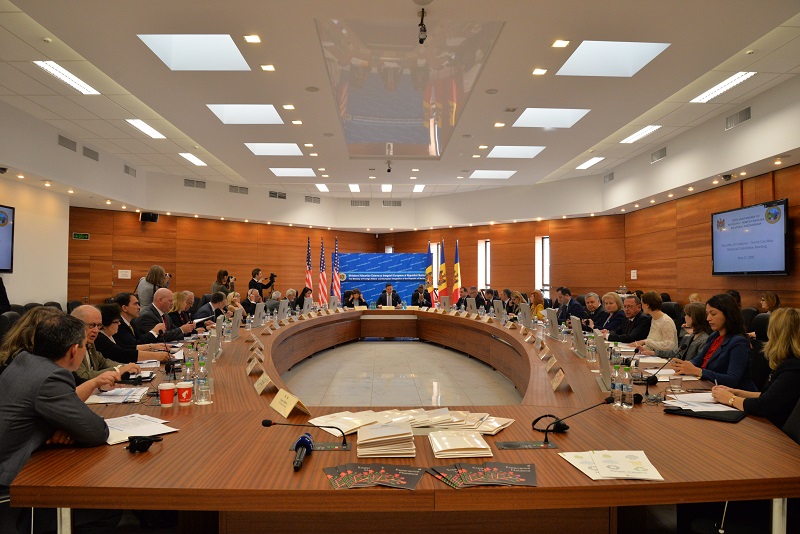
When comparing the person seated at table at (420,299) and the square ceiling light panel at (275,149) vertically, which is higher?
the square ceiling light panel at (275,149)

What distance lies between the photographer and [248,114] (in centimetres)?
711

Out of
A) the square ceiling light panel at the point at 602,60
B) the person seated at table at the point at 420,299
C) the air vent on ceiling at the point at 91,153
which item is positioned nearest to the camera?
the square ceiling light panel at the point at 602,60

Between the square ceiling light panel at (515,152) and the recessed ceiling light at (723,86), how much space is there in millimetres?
2602

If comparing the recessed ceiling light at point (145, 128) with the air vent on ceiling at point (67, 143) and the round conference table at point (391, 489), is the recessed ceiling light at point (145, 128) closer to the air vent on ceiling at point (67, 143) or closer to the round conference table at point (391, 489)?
the air vent on ceiling at point (67, 143)

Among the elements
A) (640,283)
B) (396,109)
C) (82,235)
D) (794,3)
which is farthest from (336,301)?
(794,3)

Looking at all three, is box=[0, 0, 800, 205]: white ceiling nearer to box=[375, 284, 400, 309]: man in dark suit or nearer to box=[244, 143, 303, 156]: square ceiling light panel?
box=[244, 143, 303, 156]: square ceiling light panel

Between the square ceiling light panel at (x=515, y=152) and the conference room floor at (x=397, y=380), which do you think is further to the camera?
the square ceiling light panel at (x=515, y=152)

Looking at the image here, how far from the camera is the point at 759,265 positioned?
282 inches

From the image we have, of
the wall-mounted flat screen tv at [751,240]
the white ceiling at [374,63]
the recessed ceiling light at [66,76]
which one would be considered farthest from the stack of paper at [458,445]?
the wall-mounted flat screen tv at [751,240]

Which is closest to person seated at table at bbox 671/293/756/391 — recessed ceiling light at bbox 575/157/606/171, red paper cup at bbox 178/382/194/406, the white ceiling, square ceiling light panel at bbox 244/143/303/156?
the white ceiling

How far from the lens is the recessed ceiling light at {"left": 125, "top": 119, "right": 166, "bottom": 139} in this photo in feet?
25.3

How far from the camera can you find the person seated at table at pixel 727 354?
305 centimetres

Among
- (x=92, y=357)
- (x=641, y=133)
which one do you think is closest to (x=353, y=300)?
(x=641, y=133)

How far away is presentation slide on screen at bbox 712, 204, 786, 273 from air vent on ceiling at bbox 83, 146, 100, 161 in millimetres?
10593
